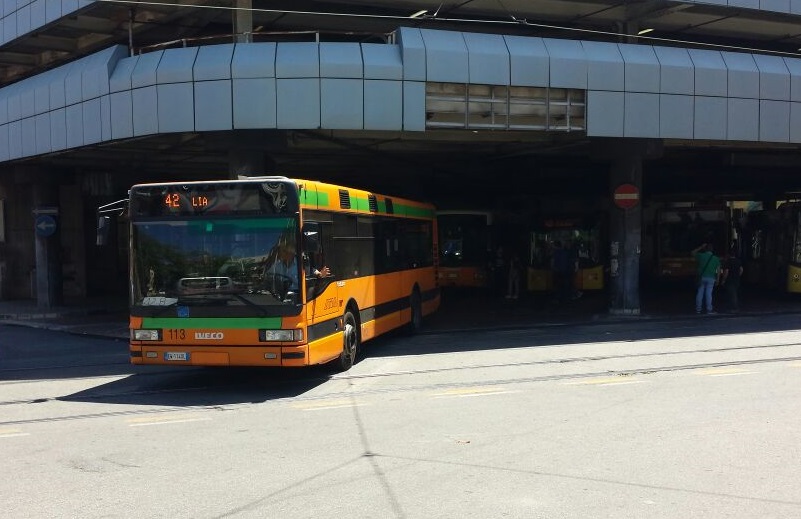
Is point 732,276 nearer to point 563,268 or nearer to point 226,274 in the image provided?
point 563,268

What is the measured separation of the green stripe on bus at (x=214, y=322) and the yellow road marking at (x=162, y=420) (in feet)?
4.67

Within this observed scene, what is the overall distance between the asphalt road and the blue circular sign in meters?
10.8

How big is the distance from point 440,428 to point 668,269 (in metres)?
21.3

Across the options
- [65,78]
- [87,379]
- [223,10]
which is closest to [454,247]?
[223,10]

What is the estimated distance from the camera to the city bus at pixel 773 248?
22.3 m

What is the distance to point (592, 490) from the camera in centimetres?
539

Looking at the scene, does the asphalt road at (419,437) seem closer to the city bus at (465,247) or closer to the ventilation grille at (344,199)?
the ventilation grille at (344,199)

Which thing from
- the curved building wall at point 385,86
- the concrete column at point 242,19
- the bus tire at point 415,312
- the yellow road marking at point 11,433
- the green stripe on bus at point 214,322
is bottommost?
the yellow road marking at point 11,433

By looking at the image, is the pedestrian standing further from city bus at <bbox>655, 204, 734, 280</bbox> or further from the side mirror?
the side mirror

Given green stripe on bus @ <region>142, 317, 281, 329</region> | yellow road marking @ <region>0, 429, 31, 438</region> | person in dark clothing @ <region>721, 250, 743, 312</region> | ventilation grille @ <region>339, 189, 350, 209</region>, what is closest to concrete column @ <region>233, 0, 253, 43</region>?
ventilation grille @ <region>339, 189, 350, 209</region>

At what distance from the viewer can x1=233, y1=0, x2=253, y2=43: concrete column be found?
15.4m

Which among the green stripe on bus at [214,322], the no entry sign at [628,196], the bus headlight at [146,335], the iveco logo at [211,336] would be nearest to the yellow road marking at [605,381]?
the green stripe on bus at [214,322]

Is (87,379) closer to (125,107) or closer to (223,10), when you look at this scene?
(125,107)

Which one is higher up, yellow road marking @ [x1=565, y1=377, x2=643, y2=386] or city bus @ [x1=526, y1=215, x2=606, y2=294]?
city bus @ [x1=526, y1=215, x2=606, y2=294]
